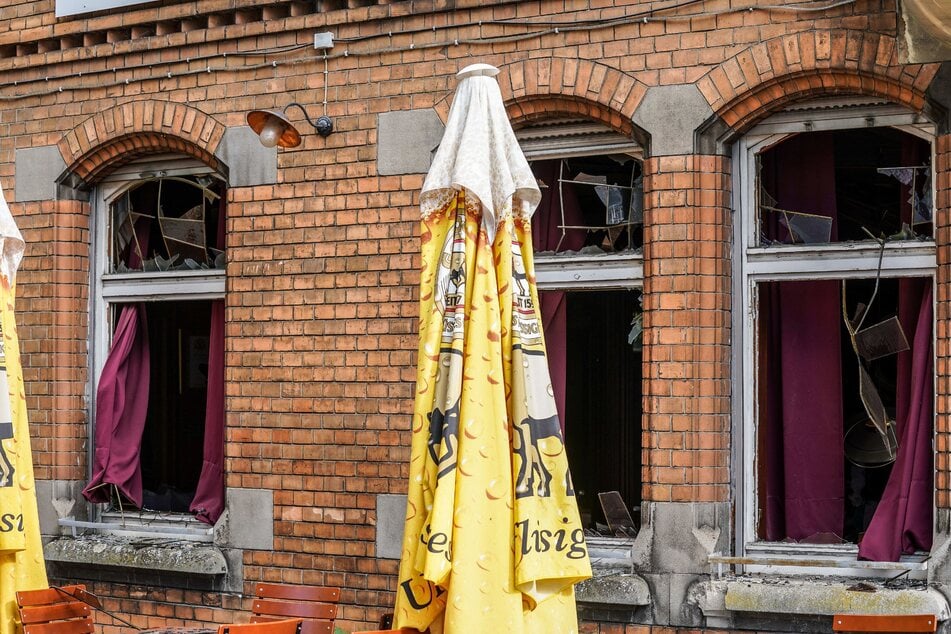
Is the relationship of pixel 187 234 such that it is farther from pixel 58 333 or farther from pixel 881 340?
pixel 881 340

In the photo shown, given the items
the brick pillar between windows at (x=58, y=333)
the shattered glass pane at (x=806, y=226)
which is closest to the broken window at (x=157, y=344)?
the brick pillar between windows at (x=58, y=333)

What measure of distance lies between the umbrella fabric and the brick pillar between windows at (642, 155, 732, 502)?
3043mm

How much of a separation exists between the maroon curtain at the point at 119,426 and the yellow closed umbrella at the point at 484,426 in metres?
3.83

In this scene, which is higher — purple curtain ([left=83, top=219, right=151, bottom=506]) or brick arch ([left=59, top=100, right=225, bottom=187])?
brick arch ([left=59, top=100, right=225, bottom=187])

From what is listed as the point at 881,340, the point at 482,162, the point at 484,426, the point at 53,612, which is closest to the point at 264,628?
the point at 484,426

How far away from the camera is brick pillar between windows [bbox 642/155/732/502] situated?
706cm

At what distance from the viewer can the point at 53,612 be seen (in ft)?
22.1

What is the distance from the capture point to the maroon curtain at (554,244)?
7.73 m

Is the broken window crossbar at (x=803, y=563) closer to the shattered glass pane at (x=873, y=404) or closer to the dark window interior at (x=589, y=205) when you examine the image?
the shattered glass pane at (x=873, y=404)

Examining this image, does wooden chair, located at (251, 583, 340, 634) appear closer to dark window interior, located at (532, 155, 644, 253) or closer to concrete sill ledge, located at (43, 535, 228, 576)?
concrete sill ledge, located at (43, 535, 228, 576)

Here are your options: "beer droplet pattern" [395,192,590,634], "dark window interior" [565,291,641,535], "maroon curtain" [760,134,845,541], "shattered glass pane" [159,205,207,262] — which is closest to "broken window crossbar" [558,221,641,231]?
"dark window interior" [565,291,641,535]

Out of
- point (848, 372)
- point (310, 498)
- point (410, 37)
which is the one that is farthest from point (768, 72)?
point (310, 498)

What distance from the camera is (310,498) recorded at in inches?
318

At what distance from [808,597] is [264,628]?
2603mm
